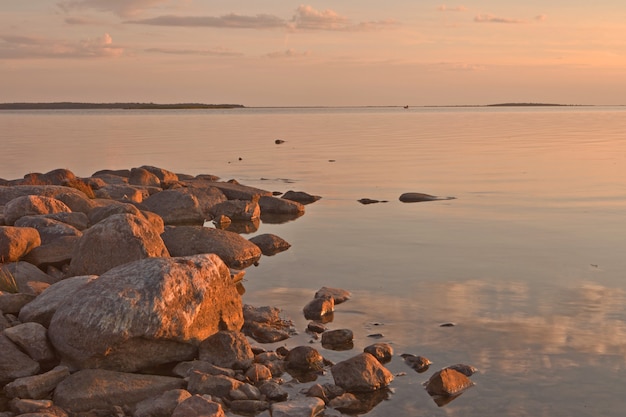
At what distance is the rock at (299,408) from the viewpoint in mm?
8711

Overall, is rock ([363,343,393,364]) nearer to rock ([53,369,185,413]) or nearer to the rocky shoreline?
the rocky shoreline

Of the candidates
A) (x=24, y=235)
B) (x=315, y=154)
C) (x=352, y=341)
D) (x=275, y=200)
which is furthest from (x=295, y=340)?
(x=315, y=154)

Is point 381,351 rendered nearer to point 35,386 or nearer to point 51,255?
point 35,386

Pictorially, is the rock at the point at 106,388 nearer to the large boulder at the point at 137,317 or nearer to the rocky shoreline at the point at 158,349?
the rocky shoreline at the point at 158,349

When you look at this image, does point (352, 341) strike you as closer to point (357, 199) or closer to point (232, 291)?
point (232, 291)

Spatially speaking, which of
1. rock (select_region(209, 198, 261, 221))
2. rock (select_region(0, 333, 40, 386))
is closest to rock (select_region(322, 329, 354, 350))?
rock (select_region(0, 333, 40, 386))

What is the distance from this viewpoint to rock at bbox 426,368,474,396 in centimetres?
937

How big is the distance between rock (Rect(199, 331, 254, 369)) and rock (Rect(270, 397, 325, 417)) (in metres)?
1.25

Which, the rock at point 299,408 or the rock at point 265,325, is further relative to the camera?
the rock at point 265,325

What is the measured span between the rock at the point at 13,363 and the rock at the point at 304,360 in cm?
311

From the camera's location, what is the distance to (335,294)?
13.5m

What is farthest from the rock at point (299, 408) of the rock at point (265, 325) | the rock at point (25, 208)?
the rock at point (25, 208)

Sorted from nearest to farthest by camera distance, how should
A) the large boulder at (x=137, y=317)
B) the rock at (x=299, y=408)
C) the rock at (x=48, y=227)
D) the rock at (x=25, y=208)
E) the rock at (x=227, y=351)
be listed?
the rock at (x=299, y=408), the large boulder at (x=137, y=317), the rock at (x=227, y=351), the rock at (x=48, y=227), the rock at (x=25, y=208)

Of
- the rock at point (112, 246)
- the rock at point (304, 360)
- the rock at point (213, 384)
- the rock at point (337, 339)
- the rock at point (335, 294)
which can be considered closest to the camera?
the rock at point (213, 384)
